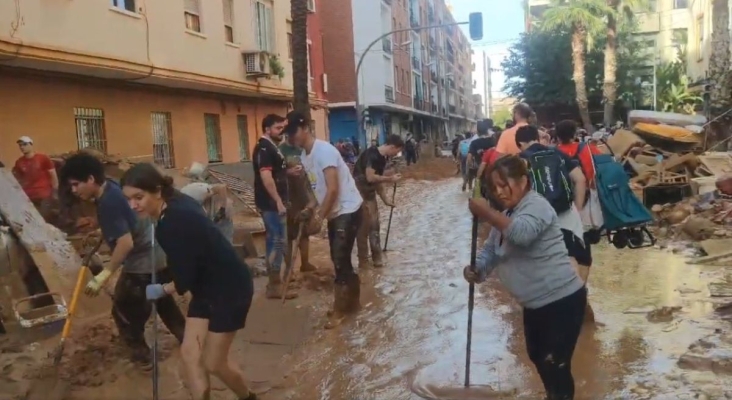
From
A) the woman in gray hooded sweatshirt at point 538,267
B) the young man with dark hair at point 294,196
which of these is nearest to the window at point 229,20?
the young man with dark hair at point 294,196

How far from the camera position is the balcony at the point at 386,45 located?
144ft

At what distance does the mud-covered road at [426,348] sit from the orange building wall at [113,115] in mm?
6573

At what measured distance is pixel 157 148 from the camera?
690 inches

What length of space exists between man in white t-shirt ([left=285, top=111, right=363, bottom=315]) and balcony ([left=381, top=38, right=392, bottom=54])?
3816 centimetres

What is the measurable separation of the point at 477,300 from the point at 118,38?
10.3m

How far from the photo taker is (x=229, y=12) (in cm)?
2058

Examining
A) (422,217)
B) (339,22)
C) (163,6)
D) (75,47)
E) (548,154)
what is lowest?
(422,217)

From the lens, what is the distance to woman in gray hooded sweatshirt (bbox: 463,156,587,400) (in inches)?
142

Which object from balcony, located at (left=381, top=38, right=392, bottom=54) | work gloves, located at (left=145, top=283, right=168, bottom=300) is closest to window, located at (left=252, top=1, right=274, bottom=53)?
work gloves, located at (left=145, top=283, right=168, bottom=300)

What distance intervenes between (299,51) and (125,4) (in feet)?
16.1

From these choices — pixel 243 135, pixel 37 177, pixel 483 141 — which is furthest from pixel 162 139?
pixel 483 141

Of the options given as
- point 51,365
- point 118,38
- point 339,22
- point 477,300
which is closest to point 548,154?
point 477,300

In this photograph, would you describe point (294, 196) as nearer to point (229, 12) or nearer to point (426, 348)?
point (426, 348)

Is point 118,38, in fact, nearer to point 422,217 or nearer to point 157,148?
point 157,148
